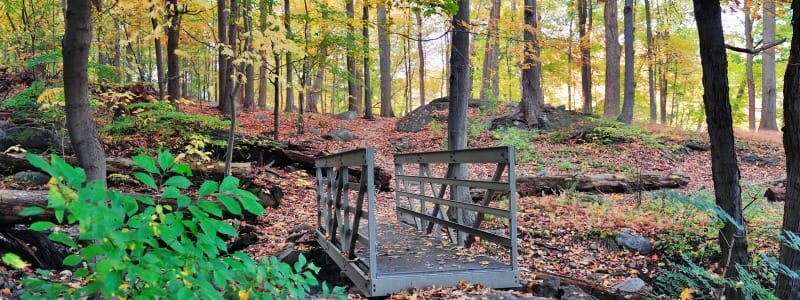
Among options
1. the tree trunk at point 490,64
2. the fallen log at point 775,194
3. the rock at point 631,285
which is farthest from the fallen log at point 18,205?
the tree trunk at point 490,64

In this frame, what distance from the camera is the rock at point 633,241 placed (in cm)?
644

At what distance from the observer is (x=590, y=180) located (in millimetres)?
9453

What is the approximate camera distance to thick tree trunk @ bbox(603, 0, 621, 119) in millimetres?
16281

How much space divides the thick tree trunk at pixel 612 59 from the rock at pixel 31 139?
Answer: 15.6 m

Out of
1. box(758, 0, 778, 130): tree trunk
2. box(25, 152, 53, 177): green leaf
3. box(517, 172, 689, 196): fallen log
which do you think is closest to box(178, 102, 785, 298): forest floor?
box(517, 172, 689, 196): fallen log

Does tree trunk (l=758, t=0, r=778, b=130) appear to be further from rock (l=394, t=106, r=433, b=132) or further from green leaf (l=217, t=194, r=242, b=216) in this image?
green leaf (l=217, t=194, r=242, b=216)

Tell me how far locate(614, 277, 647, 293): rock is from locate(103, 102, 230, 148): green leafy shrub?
649 centimetres

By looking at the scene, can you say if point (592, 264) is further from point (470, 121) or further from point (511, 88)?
point (511, 88)

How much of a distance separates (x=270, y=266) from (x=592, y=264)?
5298 millimetres

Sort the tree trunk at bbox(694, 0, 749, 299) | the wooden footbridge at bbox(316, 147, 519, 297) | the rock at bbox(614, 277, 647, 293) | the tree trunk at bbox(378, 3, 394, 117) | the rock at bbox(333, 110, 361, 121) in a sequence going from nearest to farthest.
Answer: the wooden footbridge at bbox(316, 147, 519, 297) < the tree trunk at bbox(694, 0, 749, 299) < the rock at bbox(614, 277, 647, 293) < the rock at bbox(333, 110, 361, 121) < the tree trunk at bbox(378, 3, 394, 117)

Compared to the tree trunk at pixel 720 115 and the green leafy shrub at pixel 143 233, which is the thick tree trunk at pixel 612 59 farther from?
the green leafy shrub at pixel 143 233

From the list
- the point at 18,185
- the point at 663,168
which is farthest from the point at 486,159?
the point at 663,168

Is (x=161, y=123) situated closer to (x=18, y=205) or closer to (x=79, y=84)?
(x=18, y=205)

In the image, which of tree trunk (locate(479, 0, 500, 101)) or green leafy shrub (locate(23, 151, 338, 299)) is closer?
green leafy shrub (locate(23, 151, 338, 299))
